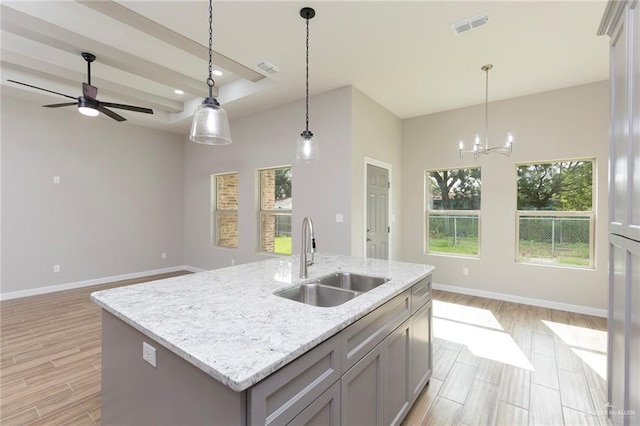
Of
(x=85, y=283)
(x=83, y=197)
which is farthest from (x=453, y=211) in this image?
(x=85, y=283)

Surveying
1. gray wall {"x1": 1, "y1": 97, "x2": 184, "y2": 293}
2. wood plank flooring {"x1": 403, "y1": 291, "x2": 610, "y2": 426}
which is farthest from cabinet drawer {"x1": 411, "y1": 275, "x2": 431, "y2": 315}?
gray wall {"x1": 1, "y1": 97, "x2": 184, "y2": 293}

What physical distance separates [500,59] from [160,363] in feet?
13.3

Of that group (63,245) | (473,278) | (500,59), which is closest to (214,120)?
(500,59)

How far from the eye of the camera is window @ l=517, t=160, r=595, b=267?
386 cm

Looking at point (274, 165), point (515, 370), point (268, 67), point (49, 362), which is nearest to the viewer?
point (515, 370)

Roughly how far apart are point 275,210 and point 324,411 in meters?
4.06

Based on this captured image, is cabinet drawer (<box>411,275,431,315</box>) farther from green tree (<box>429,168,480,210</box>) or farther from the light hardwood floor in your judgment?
green tree (<box>429,168,480,210</box>)

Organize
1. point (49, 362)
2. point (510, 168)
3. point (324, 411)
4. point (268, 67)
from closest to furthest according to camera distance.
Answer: point (324, 411) → point (49, 362) → point (268, 67) → point (510, 168)

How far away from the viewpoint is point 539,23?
2568mm

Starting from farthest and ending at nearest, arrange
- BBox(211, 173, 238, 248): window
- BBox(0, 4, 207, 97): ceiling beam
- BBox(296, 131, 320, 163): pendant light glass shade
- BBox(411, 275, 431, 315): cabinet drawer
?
1. BBox(211, 173, 238, 248): window
2. BBox(0, 4, 207, 97): ceiling beam
3. BBox(296, 131, 320, 163): pendant light glass shade
4. BBox(411, 275, 431, 315): cabinet drawer

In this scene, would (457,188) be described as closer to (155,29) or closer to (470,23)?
(470,23)

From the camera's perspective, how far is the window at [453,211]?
4.64 metres

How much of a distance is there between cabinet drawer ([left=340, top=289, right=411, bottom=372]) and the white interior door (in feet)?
8.34

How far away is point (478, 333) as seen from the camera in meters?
3.18
